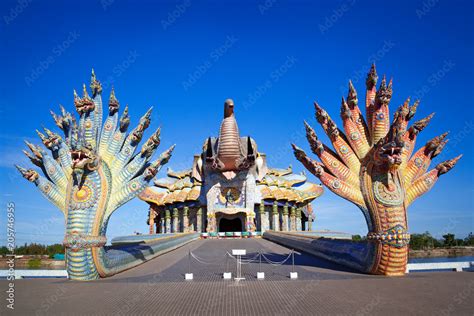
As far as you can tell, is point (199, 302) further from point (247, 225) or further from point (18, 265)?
point (247, 225)

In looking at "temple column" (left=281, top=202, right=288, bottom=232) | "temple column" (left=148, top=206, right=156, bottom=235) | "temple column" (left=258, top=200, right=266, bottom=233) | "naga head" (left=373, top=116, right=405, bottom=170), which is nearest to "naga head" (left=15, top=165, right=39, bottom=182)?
"naga head" (left=373, top=116, right=405, bottom=170)

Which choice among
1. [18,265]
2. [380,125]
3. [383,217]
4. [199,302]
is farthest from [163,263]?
[18,265]

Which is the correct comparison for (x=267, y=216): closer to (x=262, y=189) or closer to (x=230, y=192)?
(x=262, y=189)

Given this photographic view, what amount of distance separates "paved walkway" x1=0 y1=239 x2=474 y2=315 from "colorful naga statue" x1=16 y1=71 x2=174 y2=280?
41.1 inches

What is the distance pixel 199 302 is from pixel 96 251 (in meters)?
4.65

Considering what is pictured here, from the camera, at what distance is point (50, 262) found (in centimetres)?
1994

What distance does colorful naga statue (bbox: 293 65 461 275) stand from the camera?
10445 millimetres

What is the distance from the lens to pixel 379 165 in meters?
11.0

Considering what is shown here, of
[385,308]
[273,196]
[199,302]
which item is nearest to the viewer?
[385,308]

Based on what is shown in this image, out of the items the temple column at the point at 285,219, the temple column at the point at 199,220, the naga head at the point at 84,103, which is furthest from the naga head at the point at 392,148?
the temple column at the point at 285,219

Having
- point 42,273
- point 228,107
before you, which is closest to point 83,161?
point 42,273

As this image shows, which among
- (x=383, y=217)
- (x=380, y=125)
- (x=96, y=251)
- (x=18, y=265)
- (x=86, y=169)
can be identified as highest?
(x=380, y=125)

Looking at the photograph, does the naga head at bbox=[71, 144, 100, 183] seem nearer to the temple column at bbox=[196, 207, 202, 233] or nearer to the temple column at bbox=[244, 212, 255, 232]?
the temple column at bbox=[244, 212, 255, 232]

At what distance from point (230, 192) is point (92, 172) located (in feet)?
80.3
